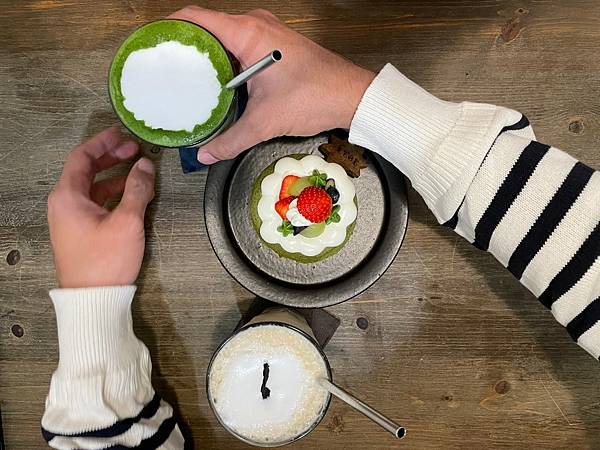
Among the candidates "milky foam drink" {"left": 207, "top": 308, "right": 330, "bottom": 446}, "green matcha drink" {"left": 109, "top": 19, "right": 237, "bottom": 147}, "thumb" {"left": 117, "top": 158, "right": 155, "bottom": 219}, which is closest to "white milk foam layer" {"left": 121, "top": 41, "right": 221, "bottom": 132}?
Result: "green matcha drink" {"left": 109, "top": 19, "right": 237, "bottom": 147}

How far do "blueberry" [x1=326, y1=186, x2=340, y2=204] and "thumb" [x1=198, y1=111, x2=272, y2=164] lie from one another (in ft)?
0.44

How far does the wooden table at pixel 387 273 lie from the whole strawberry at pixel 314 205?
0.16 m

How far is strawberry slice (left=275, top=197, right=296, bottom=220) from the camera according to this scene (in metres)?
0.91

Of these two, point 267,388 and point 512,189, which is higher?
Result: point 512,189

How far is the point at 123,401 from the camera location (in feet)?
2.75

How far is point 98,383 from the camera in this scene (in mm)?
815

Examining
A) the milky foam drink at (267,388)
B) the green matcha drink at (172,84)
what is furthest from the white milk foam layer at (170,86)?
the milky foam drink at (267,388)

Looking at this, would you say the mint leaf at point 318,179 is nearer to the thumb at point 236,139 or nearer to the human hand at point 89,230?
the thumb at point 236,139

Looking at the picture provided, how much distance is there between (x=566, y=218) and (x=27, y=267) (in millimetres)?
822

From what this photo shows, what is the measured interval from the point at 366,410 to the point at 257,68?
0.46 metres

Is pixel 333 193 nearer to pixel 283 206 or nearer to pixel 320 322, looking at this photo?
pixel 283 206

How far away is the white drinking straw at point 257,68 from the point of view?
667mm

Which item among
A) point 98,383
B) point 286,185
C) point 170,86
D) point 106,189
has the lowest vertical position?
point 98,383

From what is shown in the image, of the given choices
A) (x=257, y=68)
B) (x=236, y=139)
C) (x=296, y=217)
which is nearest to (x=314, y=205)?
(x=296, y=217)
